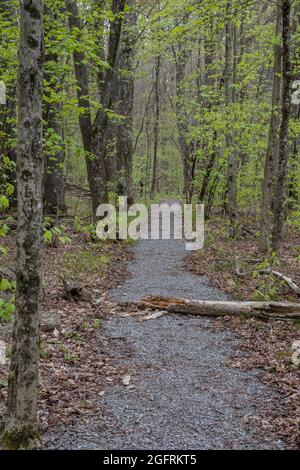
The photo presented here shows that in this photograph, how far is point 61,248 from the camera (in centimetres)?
1268

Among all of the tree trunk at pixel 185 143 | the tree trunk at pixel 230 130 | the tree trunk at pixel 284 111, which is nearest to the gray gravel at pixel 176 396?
the tree trunk at pixel 284 111

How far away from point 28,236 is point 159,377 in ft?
10.2

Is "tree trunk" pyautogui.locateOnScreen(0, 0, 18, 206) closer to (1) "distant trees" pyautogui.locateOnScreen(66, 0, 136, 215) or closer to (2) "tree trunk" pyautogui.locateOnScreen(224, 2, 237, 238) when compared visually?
(1) "distant trees" pyautogui.locateOnScreen(66, 0, 136, 215)

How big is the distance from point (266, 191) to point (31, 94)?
33.9 ft

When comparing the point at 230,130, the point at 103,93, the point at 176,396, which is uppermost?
the point at 103,93

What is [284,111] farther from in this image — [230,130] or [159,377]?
[159,377]

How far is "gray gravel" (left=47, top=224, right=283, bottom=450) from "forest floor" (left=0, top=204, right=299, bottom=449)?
0.01 metres

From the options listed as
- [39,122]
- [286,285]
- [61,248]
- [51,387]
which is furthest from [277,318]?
[61,248]

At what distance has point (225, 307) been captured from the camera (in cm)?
827

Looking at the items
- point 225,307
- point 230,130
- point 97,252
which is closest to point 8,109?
point 97,252

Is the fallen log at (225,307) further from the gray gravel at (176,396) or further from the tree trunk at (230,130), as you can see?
the tree trunk at (230,130)

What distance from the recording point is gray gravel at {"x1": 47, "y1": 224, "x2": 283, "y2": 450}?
4441mm

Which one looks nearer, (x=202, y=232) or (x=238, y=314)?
(x=238, y=314)
